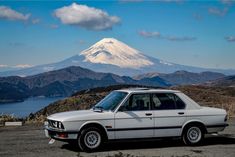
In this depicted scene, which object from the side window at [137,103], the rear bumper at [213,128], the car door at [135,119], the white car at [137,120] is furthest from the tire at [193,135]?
the side window at [137,103]

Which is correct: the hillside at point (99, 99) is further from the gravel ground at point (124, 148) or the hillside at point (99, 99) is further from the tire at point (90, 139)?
the tire at point (90, 139)

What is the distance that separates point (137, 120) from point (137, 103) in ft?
1.62

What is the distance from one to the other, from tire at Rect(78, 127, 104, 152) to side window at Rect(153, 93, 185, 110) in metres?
1.66

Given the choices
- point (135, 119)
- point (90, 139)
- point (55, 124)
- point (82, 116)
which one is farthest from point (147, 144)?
point (55, 124)

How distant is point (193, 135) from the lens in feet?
37.7

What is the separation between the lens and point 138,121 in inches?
429

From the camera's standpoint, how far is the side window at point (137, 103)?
11.0 metres

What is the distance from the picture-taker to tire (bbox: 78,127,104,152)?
1049 cm

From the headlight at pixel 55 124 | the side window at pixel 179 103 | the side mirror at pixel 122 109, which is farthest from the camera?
the side window at pixel 179 103

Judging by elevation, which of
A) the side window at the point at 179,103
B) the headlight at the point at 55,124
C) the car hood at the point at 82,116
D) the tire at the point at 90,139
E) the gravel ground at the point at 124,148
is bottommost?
the gravel ground at the point at 124,148

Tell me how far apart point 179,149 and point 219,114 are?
5.32 feet

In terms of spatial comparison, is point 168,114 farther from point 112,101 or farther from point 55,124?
point 55,124

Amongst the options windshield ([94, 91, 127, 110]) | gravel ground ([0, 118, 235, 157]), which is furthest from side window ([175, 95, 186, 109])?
windshield ([94, 91, 127, 110])

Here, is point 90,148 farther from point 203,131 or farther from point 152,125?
point 203,131
